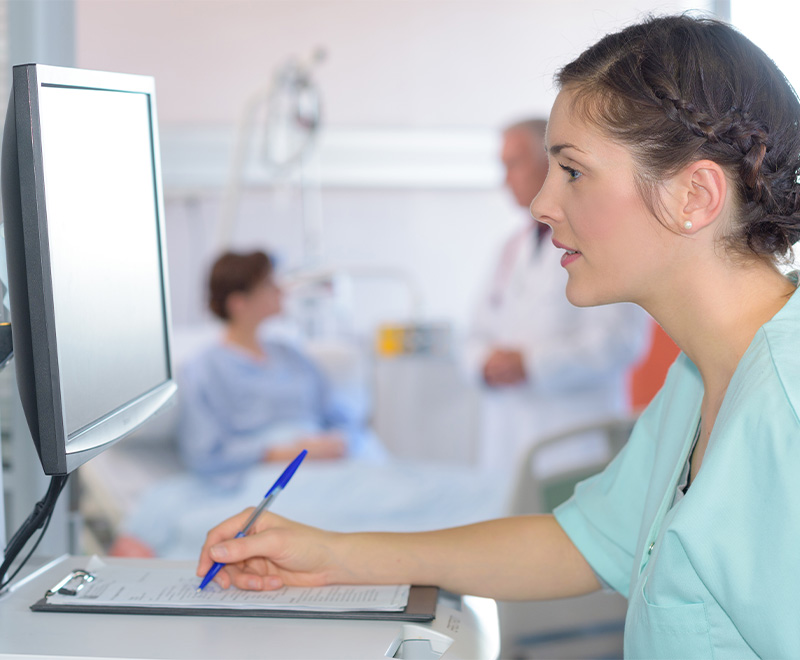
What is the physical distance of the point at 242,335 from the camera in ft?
8.72

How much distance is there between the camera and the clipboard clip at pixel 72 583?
77 cm

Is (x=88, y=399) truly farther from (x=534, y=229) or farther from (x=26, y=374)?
(x=534, y=229)

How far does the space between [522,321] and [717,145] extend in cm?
164

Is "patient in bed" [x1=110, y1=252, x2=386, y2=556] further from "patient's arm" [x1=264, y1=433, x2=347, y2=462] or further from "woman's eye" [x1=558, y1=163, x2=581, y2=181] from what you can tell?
"woman's eye" [x1=558, y1=163, x2=581, y2=181]

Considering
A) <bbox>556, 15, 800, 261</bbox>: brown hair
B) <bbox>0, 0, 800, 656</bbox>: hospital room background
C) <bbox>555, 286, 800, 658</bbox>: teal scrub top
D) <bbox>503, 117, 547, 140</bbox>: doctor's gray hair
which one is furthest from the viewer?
<bbox>0, 0, 800, 656</bbox>: hospital room background

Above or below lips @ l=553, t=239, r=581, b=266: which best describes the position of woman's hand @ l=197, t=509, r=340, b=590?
below

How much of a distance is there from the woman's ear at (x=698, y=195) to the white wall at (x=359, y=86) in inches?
107

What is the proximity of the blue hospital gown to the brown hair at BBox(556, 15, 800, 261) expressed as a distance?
181 centimetres

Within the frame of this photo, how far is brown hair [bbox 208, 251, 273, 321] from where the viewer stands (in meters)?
2.64

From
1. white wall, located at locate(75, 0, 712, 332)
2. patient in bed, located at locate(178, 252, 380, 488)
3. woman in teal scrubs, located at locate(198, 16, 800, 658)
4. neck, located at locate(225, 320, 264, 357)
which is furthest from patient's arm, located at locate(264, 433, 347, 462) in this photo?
woman in teal scrubs, located at locate(198, 16, 800, 658)

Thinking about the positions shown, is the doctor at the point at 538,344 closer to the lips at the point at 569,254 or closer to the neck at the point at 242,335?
the neck at the point at 242,335

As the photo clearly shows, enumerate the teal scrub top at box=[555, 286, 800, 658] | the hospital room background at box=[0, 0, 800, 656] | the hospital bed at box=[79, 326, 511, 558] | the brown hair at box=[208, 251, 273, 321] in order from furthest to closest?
the hospital room background at box=[0, 0, 800, 656] → the brown hair at box=[208, 251, 273, 321] → the hospital bed at box=[79, 326, 511, 558] → the teal scrub top at box=[555, 286, 800, 658]

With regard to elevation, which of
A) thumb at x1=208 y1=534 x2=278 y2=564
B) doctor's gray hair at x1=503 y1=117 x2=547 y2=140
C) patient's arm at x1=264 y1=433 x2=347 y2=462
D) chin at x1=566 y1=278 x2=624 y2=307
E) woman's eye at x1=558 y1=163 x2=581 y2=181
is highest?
doctor's gray hair at x1=503 y1=117 x2=547 y2=140

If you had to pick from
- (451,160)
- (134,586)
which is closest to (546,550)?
(134,586)
